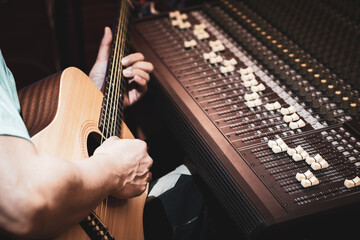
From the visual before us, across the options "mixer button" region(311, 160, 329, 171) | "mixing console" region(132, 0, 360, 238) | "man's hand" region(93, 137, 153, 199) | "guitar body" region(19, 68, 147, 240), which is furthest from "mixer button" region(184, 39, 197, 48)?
"mixer button" region(311, 160, 329, 171)

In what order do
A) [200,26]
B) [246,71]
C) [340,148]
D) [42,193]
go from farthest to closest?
[200,26]
[246,71]
[340,148]
[42,193]

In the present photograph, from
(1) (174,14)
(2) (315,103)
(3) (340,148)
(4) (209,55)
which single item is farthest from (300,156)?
(1) (174,14)

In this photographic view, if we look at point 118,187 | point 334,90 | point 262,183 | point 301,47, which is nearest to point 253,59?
point 301,47

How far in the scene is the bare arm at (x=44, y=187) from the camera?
2.52 ft

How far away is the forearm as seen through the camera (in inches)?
30.1

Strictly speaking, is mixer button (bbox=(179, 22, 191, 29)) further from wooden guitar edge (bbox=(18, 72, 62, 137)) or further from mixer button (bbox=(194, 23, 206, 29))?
wooden guitar edge (bbox=(18, 72, 62, 137))

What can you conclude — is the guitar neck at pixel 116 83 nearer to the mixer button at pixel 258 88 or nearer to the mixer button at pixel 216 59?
the mixer button at pixel 216 59

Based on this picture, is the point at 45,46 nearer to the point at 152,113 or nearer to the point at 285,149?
the point at 152,113

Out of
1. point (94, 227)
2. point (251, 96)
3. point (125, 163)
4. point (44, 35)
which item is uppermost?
point (251, 96)

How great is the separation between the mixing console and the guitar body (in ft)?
0.96

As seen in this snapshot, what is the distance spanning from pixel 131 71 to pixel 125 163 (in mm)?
542

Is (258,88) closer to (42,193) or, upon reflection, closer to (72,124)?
(72,124)

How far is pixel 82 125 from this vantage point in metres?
1.18

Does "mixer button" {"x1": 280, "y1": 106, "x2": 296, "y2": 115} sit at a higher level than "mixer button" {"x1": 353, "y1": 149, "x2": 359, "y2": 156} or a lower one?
higher
